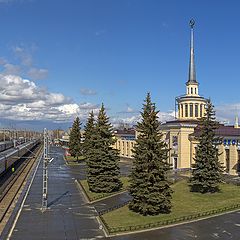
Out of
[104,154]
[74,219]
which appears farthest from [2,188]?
[74,219]

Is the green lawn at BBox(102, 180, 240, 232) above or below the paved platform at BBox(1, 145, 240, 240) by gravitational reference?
above

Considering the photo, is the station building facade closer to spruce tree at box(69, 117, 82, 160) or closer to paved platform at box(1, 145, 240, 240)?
paved platform at box(1, 145, 240, 240)

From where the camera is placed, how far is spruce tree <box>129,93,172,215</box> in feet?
88.6

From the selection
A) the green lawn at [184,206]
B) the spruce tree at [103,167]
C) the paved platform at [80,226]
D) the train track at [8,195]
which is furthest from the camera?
the spruce tree at [103,167]

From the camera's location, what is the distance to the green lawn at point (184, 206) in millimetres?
25625

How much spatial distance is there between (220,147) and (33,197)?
26907 mm

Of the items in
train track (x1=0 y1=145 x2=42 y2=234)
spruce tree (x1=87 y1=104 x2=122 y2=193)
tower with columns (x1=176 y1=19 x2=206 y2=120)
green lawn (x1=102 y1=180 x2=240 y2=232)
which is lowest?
train track (x1=0 y1=145 x2=42 y2=234)

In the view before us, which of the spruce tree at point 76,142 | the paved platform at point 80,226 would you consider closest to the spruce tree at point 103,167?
the paved platform at point 80,226

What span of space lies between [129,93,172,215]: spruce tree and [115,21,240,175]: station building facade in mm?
19797

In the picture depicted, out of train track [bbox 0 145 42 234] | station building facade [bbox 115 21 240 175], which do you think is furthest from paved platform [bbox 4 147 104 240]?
station building facade [bbox 115 21 240 175]

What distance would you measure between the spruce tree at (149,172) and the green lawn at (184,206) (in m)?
0.78

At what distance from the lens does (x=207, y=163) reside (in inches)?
1421

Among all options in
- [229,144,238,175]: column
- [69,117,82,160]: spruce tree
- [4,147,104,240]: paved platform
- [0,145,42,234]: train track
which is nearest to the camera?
[4,147,104,240]: paved platform

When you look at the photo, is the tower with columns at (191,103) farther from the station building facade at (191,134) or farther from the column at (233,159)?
the column at (233,159)
